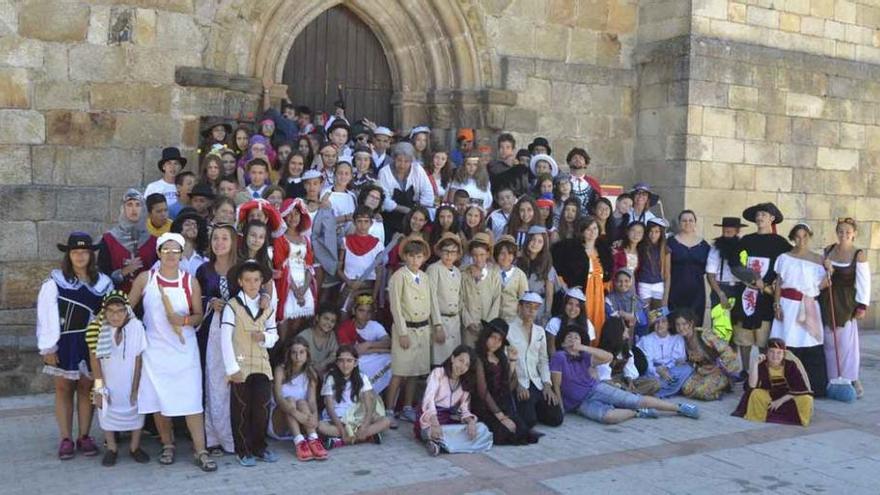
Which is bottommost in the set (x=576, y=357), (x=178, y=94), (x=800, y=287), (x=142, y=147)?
(x=576, y=357)

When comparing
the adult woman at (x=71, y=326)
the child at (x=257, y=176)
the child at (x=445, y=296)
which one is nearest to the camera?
the adult woman at (x=71, y=326)

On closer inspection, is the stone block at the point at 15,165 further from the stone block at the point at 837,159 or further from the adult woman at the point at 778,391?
the stone block at the point at 837,159

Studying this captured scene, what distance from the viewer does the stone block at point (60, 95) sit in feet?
24.4

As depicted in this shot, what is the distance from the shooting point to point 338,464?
5.52 metres

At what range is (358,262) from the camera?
701 cm

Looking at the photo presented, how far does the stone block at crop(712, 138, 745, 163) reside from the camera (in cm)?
1045

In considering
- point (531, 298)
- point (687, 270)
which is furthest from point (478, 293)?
point (687, 270)

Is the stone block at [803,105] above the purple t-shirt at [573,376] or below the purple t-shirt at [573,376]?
above

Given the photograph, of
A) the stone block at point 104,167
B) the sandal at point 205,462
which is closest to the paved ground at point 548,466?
the sandal at point 205,462

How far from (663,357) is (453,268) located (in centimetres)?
221

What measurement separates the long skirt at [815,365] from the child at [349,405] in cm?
417

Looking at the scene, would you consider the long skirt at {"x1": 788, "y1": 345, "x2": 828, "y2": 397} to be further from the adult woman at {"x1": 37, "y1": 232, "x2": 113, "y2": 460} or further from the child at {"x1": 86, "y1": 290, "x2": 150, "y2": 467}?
the adult woman at {"x1": 37, "y1": 232, "x2": 113, "y2": 460}

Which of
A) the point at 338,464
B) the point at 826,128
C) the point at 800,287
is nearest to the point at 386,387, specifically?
the point at 338,464

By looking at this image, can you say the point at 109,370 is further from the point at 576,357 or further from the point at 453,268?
the point at 576,357
